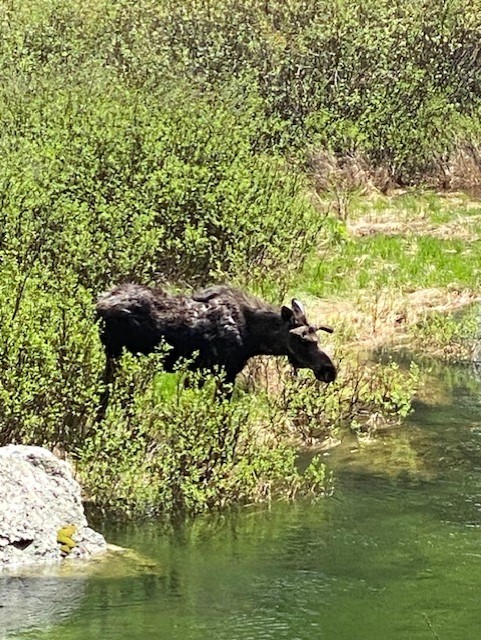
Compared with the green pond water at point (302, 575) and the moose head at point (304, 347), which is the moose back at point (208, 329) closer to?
the moose head at point (304, 347)

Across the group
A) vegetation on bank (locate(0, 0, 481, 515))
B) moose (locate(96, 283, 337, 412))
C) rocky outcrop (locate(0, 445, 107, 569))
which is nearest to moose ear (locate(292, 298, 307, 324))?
moose (locate(96, 283, 337, 412))

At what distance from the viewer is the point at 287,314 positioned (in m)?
12.3

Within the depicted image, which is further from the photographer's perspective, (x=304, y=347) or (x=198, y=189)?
(x=198, y=189)

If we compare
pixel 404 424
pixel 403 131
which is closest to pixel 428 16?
pixel 403 131

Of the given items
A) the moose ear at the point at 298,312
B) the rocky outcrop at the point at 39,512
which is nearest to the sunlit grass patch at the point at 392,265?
the moose ear at the point at 298,312

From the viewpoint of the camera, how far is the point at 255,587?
8.70 meters

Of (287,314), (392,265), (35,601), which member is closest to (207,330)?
(287,314)

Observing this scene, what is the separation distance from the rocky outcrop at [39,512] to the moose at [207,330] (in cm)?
255

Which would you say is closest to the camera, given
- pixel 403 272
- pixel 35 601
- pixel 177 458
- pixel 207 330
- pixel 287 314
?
pixel 35 601

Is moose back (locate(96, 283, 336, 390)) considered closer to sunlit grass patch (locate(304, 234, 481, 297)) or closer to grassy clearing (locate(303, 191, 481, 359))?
grassy clearing (locate(303, 191, 481, 359))

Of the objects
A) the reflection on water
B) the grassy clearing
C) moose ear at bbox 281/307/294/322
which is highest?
the grassy clearing

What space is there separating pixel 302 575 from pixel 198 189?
8.84m

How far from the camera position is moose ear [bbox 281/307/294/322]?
12.3 metres

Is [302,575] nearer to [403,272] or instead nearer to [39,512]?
[39,512]
